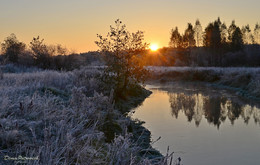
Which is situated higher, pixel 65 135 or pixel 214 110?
pixel 65 135

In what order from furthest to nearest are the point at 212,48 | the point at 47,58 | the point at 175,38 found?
the point at 175,38 → the point at 212,48 → the point at 47,58

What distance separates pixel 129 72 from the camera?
16.8 m

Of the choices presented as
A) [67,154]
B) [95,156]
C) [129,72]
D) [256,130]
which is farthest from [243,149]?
[129,72]

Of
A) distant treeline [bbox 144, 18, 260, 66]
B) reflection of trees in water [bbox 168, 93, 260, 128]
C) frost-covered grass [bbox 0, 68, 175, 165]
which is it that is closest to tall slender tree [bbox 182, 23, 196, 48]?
distant treeline [bbox 144, 18, 260, 66]

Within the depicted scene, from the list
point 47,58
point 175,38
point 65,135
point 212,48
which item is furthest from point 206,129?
point 175,38

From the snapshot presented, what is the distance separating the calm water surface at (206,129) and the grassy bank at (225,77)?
427cm

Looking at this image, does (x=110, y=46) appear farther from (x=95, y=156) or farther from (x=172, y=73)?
(x=172, y=73)

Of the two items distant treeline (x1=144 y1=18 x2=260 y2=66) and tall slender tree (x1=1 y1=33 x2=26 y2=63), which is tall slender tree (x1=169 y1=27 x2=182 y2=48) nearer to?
distant treeline (x1=144 y1=18 x2=260 y2=66)

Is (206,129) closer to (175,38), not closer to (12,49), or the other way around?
(12,49)

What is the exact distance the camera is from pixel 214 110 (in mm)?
15406

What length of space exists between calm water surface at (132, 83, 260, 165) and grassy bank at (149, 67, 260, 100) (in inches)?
168

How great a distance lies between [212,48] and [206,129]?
48873 mm

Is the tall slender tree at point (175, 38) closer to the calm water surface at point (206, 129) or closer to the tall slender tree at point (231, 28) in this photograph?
the tall slender tree at point (231, 28)

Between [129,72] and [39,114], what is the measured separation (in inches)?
420
